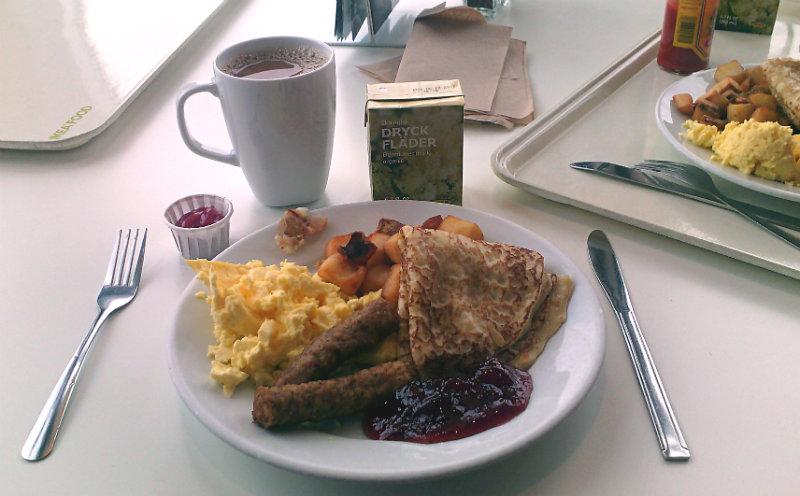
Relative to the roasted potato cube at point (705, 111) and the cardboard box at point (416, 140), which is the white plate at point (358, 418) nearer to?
the cardboard box at point (416, 140)

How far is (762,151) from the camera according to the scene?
1279mm

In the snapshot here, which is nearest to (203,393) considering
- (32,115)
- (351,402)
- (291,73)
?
(351,402)

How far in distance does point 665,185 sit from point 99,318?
1.15 meters

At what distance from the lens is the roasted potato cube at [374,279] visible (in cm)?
111

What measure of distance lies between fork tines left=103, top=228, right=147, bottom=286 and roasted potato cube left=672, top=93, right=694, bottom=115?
4.11 ft

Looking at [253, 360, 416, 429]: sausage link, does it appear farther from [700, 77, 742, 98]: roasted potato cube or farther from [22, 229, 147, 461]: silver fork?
[700, 77, 742, 98]: roasted potato cube

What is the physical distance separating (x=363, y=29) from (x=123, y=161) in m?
0.99

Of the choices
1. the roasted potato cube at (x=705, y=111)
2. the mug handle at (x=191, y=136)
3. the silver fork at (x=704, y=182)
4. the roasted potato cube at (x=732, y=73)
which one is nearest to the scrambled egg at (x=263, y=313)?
the mug handle at (x=191, y=136)

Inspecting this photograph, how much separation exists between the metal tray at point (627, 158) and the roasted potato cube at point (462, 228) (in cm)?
27

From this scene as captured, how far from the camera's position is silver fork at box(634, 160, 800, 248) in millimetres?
1212

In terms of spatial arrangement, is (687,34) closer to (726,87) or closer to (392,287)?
(726,87)

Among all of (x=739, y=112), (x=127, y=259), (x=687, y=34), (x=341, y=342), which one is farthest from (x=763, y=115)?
(x=127, y=259)

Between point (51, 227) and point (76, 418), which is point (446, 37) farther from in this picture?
point (76, 418)

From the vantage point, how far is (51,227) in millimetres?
1394
